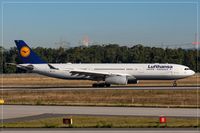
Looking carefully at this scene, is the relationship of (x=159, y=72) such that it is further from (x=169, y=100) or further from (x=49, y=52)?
(x=49, y=52)

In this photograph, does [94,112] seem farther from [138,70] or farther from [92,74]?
[138,70]

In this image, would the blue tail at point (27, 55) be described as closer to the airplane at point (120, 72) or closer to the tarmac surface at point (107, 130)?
the airplane at point (120, 72)

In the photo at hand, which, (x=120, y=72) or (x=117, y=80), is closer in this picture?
(x=117, y=80)

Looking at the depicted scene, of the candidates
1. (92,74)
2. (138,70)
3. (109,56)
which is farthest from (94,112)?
(109,56)

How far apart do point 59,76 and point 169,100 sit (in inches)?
1163

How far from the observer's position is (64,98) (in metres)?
46.1

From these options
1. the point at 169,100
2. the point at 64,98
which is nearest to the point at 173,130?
the point at 169,100

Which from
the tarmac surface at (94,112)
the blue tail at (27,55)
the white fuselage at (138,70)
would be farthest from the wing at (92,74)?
the tarmac surface at (94,112)

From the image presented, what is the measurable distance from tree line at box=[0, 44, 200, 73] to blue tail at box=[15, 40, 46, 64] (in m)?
66.3

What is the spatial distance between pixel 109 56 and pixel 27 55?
329 ft

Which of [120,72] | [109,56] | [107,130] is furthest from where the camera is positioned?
[109,56]

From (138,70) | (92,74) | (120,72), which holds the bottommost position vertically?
(92,74)

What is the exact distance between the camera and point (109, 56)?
171 metres

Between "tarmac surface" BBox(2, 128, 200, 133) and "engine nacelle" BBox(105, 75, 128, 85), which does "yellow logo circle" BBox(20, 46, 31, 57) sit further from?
"tarmac surface" BBox(2, 128, 200, 133)
